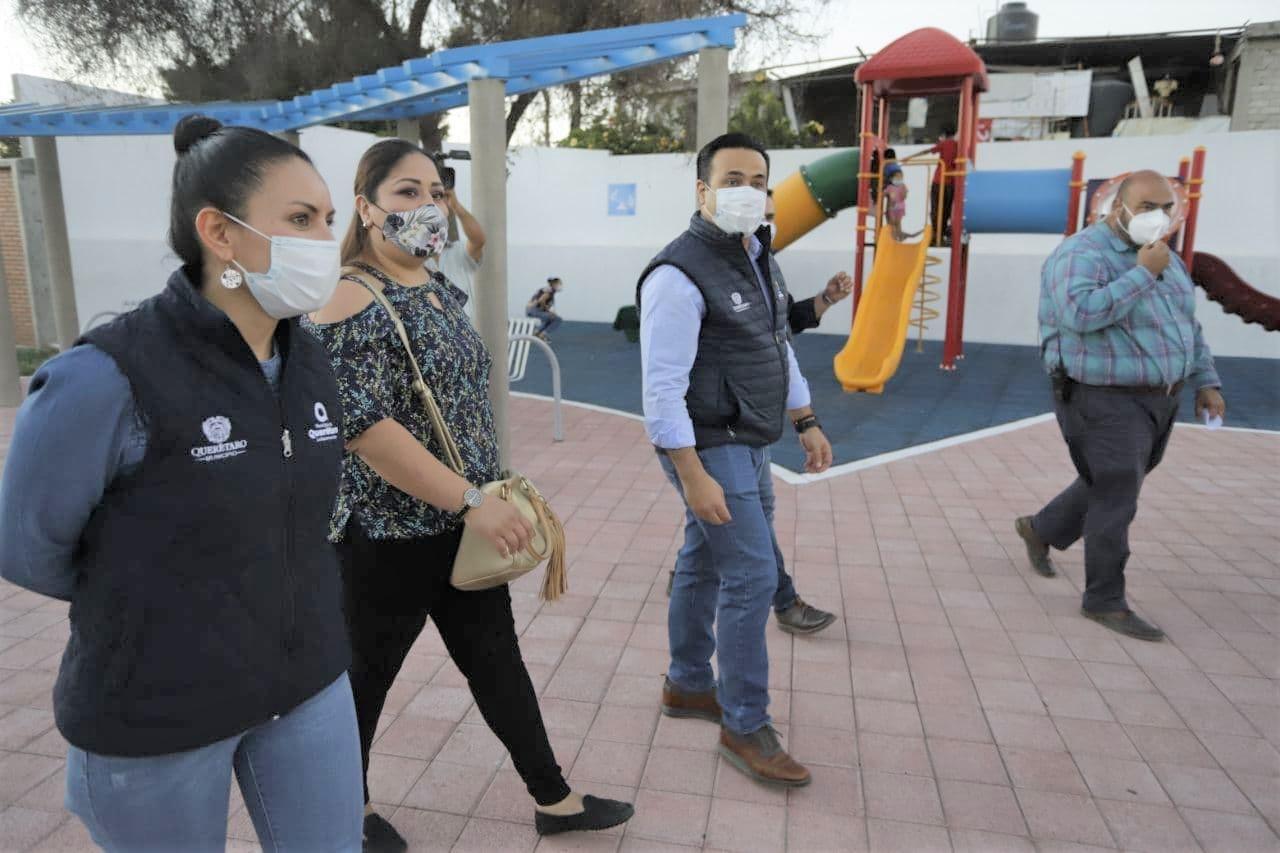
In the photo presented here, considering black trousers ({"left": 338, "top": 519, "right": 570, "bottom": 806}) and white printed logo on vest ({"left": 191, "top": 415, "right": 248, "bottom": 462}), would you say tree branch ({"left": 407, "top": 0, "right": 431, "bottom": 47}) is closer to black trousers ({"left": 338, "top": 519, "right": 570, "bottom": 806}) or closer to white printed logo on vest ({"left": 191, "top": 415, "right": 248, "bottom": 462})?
black trousers ({"left": 338, "top": 519, "right": 570, "bottom": 806})

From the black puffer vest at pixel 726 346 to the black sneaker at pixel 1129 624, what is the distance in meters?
2.05

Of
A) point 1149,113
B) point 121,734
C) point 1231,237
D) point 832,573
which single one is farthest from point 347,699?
point 1149,113

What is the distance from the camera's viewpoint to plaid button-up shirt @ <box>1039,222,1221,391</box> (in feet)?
11.3

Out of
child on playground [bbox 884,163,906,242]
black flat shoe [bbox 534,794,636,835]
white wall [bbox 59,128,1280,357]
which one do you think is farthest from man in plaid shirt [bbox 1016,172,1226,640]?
white wall [bbox 59,128,1280,357]

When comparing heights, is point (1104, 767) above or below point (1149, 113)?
below

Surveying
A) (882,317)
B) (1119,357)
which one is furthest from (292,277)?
(882,317)

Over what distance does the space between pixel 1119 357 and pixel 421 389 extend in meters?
2.84

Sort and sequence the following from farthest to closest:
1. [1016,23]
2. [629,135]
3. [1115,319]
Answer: [1016,23], [629,135], [1115,319]

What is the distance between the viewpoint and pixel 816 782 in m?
2.59

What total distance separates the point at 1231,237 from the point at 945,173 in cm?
417

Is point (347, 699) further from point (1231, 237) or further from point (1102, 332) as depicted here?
point (1231, 237)

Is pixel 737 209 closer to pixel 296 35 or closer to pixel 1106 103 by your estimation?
pixel 296 35

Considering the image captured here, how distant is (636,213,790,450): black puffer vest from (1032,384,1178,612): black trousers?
69.8 inches

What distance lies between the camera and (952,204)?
9.80m
